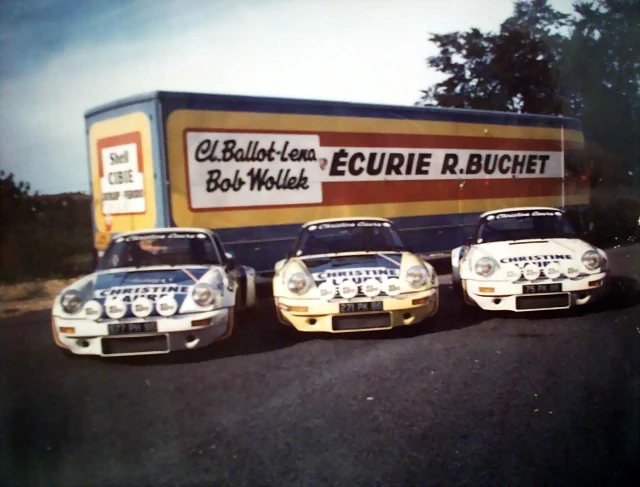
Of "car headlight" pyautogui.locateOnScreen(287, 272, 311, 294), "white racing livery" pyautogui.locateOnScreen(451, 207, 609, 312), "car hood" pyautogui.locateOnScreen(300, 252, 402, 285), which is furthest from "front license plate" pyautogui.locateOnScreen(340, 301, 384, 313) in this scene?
"white racing livery" pyautogui.locateOnScreen(451, 207, 609, 312)

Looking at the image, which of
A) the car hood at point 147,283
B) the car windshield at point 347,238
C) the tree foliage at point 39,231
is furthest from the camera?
the car windshield at point 347,238

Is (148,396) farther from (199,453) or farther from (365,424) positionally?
(365,424)

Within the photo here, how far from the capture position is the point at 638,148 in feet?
14.7

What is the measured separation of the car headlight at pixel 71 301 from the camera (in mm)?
3707

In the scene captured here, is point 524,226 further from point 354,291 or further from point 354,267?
point 354,291

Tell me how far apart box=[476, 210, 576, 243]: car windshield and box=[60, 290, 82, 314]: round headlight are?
3.63 metres

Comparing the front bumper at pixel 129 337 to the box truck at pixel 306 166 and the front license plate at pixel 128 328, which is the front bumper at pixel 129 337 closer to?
the front license plate at pixel 128 328

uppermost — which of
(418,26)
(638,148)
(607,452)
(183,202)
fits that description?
(418,26)

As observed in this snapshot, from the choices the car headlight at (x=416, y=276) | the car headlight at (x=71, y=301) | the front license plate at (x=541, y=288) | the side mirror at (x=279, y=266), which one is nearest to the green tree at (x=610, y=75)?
the front license plate at (x=541, y=288)

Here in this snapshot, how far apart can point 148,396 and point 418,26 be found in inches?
116

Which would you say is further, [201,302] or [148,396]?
[201,302]

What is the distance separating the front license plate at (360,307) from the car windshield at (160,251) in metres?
1.05

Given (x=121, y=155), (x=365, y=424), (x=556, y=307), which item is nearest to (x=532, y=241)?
(x=556, y=307)

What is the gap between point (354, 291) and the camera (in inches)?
173
